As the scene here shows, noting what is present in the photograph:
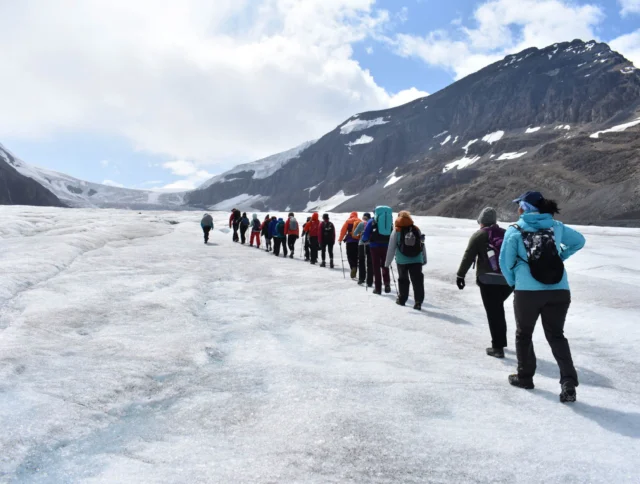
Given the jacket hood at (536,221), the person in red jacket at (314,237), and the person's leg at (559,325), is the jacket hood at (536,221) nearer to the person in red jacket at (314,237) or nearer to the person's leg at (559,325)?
the person's leg at (559,325)

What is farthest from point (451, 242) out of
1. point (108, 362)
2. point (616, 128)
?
point (616, 128)

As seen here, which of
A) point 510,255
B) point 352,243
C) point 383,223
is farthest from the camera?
point 352,243

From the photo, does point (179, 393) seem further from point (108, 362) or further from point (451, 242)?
point (451, 242)

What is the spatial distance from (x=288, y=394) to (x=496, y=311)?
370 cm

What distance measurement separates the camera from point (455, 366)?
19.3 feet

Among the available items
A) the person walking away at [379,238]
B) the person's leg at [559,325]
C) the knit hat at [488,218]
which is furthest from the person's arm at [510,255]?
the person walking away at [379,238]

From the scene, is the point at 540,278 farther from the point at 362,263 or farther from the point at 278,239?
the point at 278,239

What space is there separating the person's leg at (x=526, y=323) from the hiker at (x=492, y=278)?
1.45 meters

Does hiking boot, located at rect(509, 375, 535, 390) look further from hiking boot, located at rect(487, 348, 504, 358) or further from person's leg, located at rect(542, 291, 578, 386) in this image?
hiking boot, located at rect(487, 348, 504, 358)

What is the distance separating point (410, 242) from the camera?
932cm

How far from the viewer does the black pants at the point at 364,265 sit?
12523mm

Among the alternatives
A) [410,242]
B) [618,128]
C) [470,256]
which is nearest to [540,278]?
[470,256]

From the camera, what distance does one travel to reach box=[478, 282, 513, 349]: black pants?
6645 mm

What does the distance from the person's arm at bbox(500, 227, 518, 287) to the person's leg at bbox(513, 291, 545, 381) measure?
22cm
